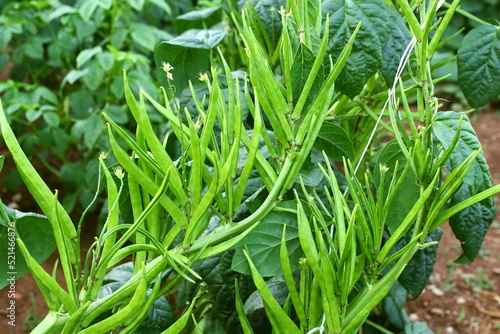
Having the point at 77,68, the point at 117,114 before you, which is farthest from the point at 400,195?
the point at 77,68

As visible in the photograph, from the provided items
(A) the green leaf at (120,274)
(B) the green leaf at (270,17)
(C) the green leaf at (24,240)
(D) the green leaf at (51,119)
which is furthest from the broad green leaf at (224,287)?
(D) the green leaf at (51,119)

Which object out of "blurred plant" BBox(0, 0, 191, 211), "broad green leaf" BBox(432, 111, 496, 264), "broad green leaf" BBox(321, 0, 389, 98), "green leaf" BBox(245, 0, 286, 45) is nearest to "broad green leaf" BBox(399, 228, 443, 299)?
"broad green leaf" BBox(432, 111, 496, 264)

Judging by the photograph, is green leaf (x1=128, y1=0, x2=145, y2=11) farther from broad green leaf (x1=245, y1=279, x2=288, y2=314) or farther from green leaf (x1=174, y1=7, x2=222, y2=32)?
broad green leaf (x1=245, y1=279, x2=288, y2=314)

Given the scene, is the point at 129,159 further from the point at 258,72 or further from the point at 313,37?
the point at 313,37

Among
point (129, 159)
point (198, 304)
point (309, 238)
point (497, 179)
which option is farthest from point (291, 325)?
point (497, 179)

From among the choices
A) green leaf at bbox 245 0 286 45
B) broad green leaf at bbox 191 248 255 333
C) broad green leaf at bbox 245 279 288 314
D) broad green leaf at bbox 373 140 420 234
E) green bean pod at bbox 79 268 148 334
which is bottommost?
broad green leaf at bbox 191 248 255 333
